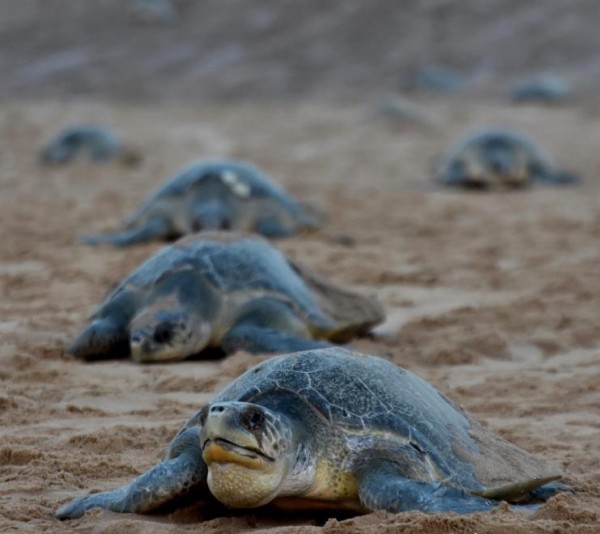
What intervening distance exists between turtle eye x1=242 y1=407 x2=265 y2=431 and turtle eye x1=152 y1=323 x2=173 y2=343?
2.13m

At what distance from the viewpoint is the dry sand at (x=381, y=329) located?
9.86 feet

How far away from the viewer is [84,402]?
402 cm

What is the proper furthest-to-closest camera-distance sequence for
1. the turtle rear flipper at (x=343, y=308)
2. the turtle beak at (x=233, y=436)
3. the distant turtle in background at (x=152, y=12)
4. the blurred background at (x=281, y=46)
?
the distant turtle in background at (x=152, y=12), the blurred background at (x=281, y=46), the turtle rear flipper at (x=343, y=308), the turtle beak at (x=233, y=436)

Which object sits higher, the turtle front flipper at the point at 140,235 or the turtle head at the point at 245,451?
the turtle head at the point at 245,451

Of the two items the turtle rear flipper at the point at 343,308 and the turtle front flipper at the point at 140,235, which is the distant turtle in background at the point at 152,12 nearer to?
the turtle front flipper at the point at 140,235

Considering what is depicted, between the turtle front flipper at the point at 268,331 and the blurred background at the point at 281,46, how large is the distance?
16610 millimetres

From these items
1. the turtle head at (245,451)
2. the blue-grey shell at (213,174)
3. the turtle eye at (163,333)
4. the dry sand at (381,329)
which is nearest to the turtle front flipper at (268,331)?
the dry sand at (381,329)

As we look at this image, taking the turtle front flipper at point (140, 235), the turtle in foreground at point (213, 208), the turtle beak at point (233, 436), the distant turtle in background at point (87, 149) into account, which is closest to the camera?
the turtle beak at point (233, 436)

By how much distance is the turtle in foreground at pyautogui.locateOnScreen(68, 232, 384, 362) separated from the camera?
4715mm

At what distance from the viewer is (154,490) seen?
278 cm

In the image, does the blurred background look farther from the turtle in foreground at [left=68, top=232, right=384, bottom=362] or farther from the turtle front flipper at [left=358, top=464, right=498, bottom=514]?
the turtle front flipper at [left=358, top=464, right=498, bottom=514]

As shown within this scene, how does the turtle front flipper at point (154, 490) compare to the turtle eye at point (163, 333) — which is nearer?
the turtle front flipper at point (154, 490)

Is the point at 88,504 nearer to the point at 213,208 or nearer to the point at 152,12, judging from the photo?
the point at 213,208

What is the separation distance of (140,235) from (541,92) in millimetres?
12435
